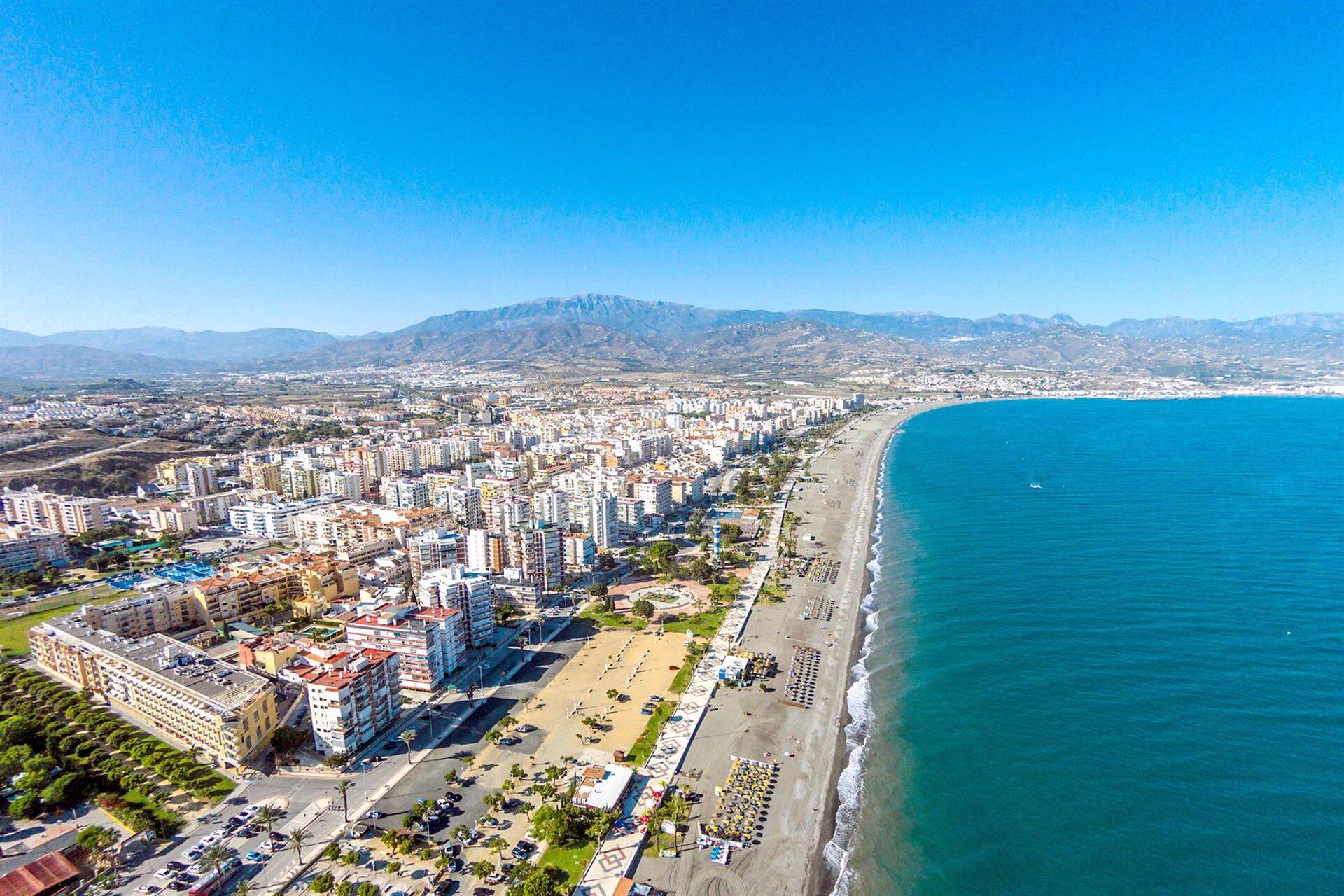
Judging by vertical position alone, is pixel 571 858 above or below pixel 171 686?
below

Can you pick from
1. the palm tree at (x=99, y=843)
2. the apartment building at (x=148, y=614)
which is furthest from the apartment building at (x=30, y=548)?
the palm tree at (x=99, y=843)

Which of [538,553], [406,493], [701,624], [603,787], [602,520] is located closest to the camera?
[603,787]

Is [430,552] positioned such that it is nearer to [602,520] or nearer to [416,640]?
[416,640]

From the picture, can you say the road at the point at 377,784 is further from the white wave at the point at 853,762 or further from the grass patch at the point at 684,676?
the white wave at the point at 853,762

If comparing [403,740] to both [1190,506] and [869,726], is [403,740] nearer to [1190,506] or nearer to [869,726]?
[869,726]

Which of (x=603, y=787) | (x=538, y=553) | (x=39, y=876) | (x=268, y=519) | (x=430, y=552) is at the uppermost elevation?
(x=538, y=553)

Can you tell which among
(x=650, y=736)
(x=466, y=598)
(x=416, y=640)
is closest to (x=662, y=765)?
(x=650, y=736)

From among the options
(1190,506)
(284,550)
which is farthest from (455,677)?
(1190,506)
